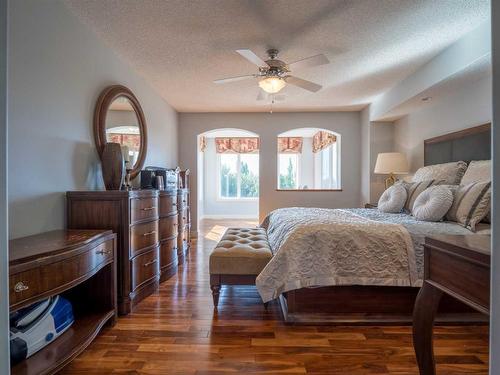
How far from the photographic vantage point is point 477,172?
2637mm

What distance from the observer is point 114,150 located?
2.49m

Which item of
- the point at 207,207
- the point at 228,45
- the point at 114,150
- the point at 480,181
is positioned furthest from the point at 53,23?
the point at 207,207

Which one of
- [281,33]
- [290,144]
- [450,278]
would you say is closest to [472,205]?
[450,278]

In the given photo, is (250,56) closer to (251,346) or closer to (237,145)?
(251,346)

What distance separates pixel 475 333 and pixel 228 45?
10.0 ft

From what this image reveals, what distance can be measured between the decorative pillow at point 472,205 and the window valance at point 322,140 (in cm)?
414

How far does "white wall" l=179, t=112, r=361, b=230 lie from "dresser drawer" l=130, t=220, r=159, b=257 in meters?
2.94

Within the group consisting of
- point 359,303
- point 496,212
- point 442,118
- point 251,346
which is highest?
point 442,118

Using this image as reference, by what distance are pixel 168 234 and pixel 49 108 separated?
1.68 m

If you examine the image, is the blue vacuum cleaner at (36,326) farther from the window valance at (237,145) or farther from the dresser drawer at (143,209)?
the window valance at (237,145)

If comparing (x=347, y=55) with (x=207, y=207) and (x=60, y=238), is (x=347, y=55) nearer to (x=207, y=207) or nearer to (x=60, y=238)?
(x=60, y=238)

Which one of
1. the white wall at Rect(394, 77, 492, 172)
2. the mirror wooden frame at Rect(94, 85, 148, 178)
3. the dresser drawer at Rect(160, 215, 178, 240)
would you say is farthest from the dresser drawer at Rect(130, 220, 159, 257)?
the white wall at Rect(394, 77, 492, 172)

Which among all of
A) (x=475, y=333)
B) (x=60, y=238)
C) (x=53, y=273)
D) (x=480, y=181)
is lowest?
(x=475, y=333)

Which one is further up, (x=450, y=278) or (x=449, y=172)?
(x=449, y=172)
